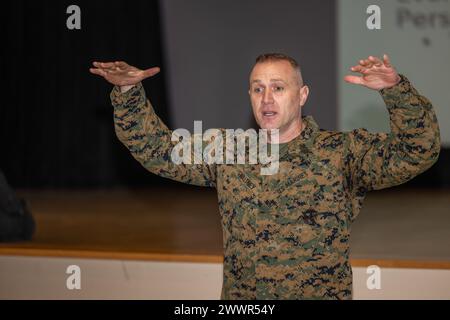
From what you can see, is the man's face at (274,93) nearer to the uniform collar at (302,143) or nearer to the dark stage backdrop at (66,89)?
the uniform collar at (302,143)

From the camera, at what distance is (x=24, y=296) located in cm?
393

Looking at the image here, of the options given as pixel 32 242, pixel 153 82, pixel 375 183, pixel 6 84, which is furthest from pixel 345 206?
pixel 6 84

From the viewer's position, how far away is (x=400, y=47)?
234 inches

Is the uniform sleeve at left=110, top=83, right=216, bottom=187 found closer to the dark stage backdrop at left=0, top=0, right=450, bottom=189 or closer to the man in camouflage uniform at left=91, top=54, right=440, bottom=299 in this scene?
the man in camouflage uniform at left=91, top=54, right=440, bottom=299

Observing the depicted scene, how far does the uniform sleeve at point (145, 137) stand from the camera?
1.92m

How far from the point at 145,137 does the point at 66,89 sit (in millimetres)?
5536

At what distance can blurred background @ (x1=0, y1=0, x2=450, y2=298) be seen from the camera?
18.6 feet

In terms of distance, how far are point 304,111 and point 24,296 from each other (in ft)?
11.2

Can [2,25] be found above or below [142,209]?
above

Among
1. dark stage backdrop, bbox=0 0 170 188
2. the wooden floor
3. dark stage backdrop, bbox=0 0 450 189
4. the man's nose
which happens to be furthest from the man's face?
dark stage backdrop, bbox=0 0 170 188

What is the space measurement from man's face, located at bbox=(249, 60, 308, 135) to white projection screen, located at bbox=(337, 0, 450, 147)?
164 inches

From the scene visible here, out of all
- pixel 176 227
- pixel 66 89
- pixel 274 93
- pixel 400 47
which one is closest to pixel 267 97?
pixel 274 93

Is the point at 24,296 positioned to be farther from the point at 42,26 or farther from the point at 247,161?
the point at 42,26

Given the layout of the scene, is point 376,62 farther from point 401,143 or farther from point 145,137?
point 145,137
